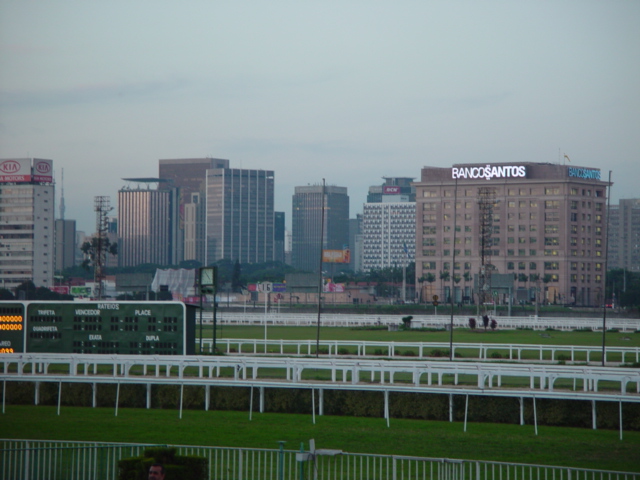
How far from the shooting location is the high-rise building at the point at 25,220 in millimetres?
189250

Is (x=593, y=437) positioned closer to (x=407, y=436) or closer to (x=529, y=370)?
(x=529, y=370)

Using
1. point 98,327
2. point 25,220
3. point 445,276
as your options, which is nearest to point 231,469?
point 98,327

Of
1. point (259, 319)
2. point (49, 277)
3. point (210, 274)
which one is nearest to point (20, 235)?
point (49, 277)

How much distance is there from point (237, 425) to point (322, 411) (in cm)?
324

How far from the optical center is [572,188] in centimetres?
17512

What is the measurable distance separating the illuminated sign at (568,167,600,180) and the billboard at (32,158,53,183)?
10280cm

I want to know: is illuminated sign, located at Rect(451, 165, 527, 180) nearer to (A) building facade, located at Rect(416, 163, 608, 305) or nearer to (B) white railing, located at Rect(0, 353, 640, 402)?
(A) building facade, located at Rect(416, 163, 608, 305)

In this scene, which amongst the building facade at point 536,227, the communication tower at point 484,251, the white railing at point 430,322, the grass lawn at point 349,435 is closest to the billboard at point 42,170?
the building facade at point 536,227

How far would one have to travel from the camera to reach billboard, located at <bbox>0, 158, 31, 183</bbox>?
618ft

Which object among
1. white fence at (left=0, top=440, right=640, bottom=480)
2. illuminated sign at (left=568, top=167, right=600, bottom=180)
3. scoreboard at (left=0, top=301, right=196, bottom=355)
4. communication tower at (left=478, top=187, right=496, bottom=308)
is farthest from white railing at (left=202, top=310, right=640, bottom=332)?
illuminated sign at (left=568, top=167, right=600, bottom=180)

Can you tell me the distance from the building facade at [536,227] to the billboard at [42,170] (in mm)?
78504

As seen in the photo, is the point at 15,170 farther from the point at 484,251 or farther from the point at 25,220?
the point at 484,251

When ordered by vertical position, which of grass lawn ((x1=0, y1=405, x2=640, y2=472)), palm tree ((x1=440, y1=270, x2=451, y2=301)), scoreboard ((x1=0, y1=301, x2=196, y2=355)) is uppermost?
palm tree ((x1=440, y1=270, x2=451, y2=301))

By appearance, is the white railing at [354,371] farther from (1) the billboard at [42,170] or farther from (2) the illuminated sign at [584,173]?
(1) the billboard at [42,170]
